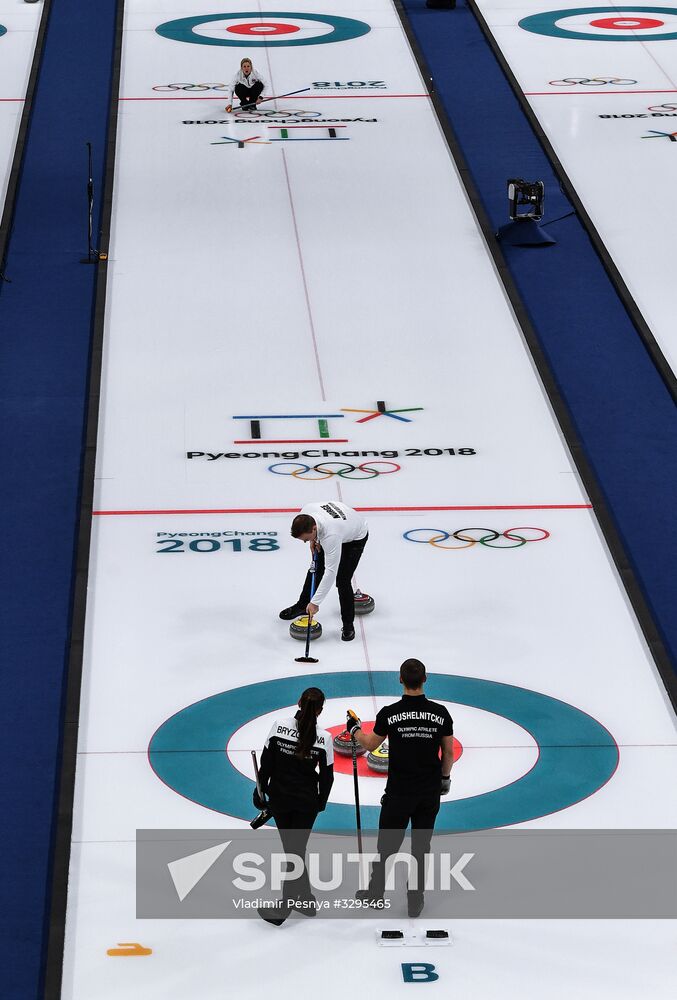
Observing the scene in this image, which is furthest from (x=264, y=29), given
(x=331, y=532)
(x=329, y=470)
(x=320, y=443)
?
(x=331, y=532)

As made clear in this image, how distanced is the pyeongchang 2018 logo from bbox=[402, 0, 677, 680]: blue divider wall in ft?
4.14

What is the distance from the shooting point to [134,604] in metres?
9.67

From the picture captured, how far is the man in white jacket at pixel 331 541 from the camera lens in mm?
8633

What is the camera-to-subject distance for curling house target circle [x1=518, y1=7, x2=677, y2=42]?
69.8ft

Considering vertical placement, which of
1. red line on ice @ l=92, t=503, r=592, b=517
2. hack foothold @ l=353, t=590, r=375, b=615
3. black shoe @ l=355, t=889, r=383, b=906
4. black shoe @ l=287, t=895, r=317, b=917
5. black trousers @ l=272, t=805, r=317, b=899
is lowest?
black shoe @ l=287, t=895, r=317, b=917

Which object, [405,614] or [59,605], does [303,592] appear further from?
[59,605]

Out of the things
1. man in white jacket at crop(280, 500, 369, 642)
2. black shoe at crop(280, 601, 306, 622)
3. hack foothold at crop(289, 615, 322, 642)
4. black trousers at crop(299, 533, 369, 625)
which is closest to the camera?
man in white jacket at crop(280, 500, 369, 642)

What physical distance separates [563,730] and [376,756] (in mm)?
1119

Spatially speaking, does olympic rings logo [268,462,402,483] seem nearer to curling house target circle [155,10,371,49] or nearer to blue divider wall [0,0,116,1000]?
blue divider wall [0,0,116,1000]

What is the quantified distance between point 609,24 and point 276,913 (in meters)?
17.6

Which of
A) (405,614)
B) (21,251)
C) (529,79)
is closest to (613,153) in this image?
(529,79)

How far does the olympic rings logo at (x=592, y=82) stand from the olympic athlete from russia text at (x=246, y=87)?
3.72 metres

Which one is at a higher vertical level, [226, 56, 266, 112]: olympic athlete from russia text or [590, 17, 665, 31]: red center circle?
[590, 17, 665, 31]: red center circle

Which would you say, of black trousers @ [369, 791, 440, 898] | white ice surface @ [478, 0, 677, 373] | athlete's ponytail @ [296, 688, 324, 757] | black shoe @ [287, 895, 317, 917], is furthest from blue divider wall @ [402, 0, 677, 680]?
athlete's ponytail @ [296, 688, 324, 757]
